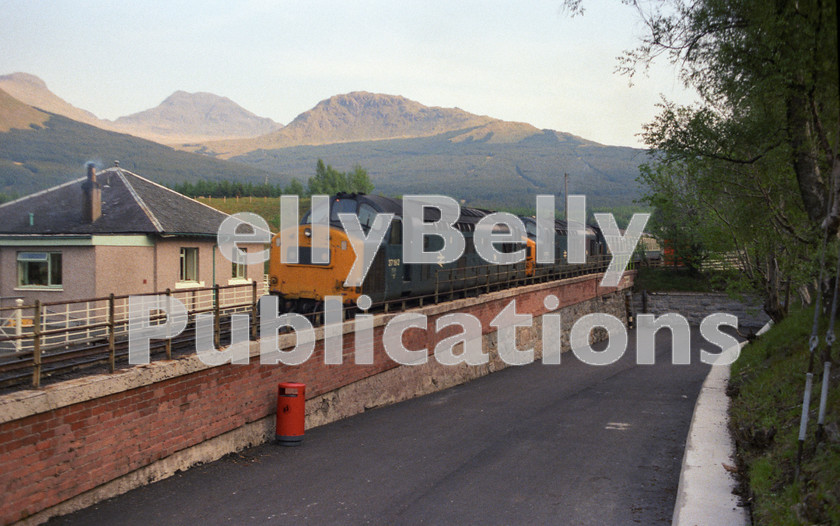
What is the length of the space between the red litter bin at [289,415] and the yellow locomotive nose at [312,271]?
4.04 meters

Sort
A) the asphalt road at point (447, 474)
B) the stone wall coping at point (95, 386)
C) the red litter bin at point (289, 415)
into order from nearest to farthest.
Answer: the stone wall coping at point (95, 386) < the asphalt road at point (447, 474) < the red litter bin at point (289, 415)

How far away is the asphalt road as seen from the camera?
8.59 metres

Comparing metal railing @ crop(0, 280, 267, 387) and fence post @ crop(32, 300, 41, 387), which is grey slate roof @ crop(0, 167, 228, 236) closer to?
metal railing @ crop(0, 280, 267, 387)

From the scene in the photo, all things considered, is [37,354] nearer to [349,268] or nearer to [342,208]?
[349,268]

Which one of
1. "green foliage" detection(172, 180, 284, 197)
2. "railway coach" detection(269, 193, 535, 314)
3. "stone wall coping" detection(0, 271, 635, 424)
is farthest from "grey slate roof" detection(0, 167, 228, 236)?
"green foliage" detection(172, 180, 284, 197)

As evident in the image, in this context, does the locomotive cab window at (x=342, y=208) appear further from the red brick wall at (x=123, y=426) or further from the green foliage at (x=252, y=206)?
the green foliage at (x=252, y=206)

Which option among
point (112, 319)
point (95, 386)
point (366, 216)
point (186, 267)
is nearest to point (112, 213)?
point (186, 267)

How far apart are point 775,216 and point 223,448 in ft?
39.8

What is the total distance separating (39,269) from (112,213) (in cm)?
256

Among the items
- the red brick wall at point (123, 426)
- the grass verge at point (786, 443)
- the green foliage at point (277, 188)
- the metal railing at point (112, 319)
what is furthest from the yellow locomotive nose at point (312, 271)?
the green foliage at point (277, 188)

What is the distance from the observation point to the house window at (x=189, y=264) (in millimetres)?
20609

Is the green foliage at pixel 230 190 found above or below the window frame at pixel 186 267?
above

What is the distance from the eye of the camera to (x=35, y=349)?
7871mm

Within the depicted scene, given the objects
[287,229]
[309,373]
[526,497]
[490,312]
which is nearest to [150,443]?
[309,373]
